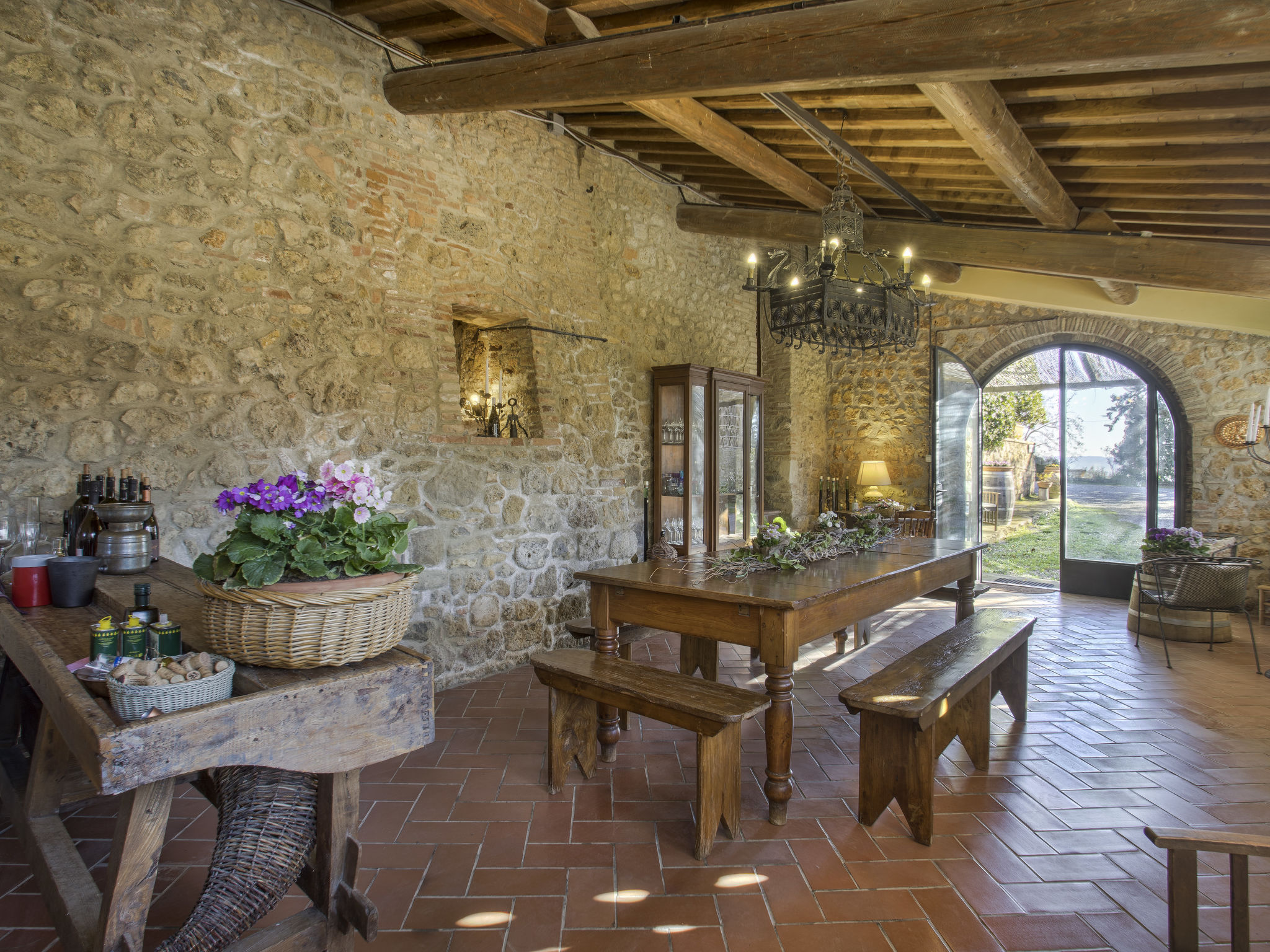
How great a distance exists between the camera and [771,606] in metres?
A: 2.59

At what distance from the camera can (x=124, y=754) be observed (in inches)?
45.4

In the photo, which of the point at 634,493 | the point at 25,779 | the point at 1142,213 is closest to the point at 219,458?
the point at 25,779

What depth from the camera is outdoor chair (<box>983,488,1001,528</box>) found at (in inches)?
339

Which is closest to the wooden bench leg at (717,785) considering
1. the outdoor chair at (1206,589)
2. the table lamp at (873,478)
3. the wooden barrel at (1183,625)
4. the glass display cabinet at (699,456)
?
the glass display cabinet at (699,456)

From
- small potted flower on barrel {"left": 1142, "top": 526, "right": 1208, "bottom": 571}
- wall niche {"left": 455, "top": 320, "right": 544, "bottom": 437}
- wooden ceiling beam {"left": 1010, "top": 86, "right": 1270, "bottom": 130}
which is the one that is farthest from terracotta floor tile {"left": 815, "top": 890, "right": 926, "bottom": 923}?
small potted flower on barrel {"left": 1142, "top": 526, "right": 1208, "bottom": 571}

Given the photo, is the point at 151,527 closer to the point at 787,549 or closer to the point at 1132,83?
the point at 787,549

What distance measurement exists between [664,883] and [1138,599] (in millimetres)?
5241

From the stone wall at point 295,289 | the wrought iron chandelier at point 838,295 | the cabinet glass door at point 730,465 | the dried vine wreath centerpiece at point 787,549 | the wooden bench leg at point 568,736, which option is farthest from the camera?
the cabinet glass door at point 730,465

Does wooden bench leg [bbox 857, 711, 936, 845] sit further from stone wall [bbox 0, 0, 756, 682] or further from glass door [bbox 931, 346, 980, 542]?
glass door [bbox 931, 346, 980, 542]

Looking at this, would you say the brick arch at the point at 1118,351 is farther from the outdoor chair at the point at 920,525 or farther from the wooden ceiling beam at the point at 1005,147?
the wooden ceiling beam at the point at 1005,147

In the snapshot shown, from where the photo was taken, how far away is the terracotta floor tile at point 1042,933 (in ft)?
6.32

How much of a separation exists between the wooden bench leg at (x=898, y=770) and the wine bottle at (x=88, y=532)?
2.96m

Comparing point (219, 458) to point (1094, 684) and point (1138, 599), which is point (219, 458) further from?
point (1138, 599)

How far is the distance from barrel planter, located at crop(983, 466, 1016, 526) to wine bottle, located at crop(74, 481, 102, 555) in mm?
8903
